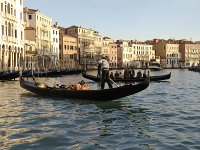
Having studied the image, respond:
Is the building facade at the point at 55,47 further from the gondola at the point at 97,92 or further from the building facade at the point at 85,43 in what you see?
the gondola at the point at 97,92

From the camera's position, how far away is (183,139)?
6.15 m

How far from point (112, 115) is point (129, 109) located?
1.24 meters

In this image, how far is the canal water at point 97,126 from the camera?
19.4 ft

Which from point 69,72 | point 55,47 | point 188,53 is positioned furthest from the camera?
point 188,53

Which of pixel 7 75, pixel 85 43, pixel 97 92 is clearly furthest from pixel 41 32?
pixel 97 92

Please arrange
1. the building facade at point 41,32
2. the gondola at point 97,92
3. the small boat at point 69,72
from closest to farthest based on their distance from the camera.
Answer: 1. the gondola at point 97,92
2. the small boat at point 69,72
3. the building facade at point 41,32

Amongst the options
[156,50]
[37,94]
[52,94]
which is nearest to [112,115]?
[52,94]

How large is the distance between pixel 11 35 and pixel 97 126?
2530 centimetres

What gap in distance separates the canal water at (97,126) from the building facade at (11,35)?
1877cm

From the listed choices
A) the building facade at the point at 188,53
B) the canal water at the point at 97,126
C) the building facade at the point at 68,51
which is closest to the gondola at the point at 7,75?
the canal water at the point at 97,126

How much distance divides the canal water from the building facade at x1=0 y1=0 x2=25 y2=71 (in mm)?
18773

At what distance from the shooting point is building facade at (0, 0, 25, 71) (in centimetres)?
2932

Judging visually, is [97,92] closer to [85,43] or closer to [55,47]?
[55,47]

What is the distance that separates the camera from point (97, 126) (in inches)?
292
